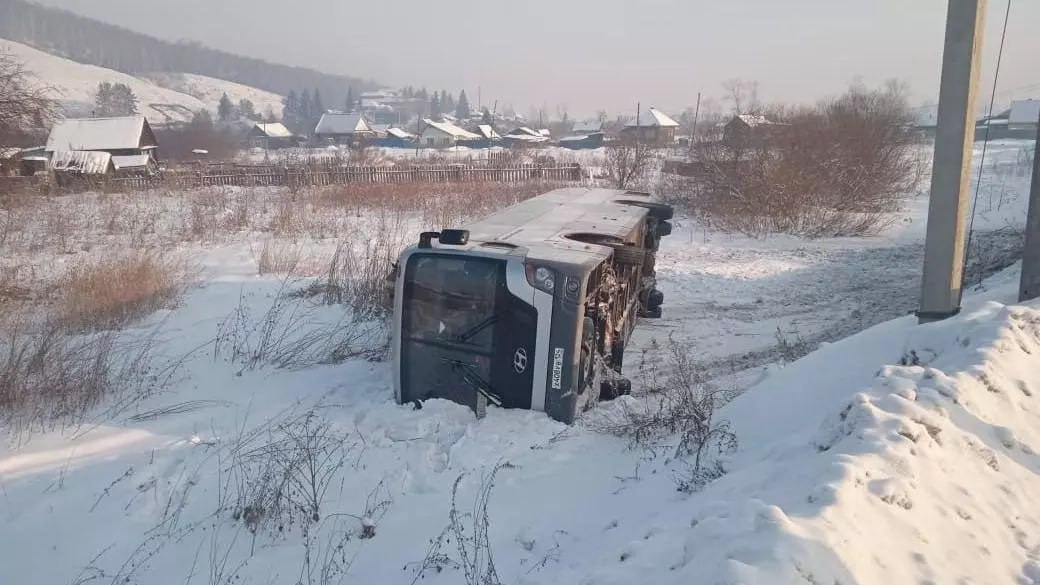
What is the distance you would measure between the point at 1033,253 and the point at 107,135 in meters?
52.5

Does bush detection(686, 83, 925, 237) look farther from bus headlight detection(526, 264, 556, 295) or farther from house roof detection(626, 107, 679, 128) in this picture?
house roof detection(626, 107, 679, 128)

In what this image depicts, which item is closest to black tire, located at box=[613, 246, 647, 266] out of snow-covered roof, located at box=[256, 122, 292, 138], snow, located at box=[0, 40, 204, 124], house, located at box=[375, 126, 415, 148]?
house, located at box=[375, 126, 415, 148]

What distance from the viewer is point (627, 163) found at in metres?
26.0

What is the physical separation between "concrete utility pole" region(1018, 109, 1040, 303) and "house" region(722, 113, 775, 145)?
48.5 ft

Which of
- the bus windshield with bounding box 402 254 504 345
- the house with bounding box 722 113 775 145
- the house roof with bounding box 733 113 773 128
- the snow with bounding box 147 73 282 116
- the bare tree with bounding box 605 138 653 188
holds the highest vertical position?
the snow with bounding box 147 73 282 116

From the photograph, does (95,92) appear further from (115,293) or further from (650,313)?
(650,313)

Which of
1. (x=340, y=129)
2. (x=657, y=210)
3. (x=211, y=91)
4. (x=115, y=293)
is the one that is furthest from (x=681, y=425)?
(x=211, y=91)

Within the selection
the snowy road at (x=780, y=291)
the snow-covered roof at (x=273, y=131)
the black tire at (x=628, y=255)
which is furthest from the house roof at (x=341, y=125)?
the black tire at (x=628, y=255)

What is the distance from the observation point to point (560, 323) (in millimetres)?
5570

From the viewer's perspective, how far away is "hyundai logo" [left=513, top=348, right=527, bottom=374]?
5.76m

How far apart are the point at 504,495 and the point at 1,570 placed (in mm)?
3201

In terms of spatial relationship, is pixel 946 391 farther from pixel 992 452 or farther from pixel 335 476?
pixel 335 476

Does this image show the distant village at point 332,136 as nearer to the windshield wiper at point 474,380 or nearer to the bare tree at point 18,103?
the bare tree at point 18,103

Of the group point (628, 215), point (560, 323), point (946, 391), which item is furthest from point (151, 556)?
point (628, 215)
